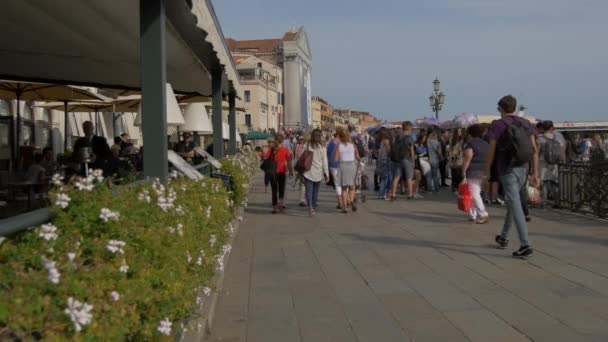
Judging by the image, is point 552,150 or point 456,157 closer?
point 552,150

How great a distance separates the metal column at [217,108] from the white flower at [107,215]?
8.55m

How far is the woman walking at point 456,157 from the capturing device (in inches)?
599

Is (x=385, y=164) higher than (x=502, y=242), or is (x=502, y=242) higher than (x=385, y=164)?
(x=385, y=164)

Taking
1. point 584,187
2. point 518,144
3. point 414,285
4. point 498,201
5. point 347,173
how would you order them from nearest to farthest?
1. point 414,285
2. point 518,144
3. point 584,187
4. point 347,173
5. point 498,201

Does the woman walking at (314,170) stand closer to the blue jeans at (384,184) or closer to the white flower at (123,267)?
the blue jeans at (384,184)

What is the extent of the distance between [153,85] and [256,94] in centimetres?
8449

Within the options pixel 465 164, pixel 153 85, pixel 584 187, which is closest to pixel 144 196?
pixel 153 85

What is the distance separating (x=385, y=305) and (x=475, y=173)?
5777 mm

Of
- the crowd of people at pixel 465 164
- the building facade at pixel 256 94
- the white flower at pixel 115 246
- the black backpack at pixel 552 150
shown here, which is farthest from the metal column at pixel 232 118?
the building facade at pixel 256 94

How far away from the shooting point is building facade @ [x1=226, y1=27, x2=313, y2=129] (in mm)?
115250

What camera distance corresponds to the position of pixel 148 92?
5.79m

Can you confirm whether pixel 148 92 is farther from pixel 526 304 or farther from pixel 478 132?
pixel 478 132

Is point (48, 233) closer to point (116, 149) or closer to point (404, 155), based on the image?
point (404, 155)

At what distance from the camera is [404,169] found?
14766 millimetres
